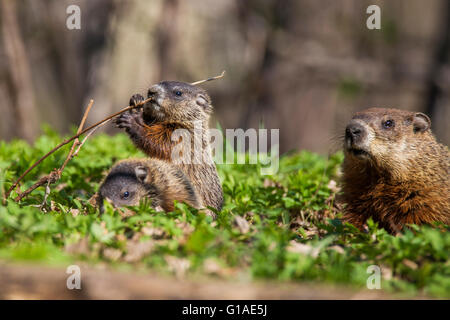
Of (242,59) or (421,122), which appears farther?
(242,59)

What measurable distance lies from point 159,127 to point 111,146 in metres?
1.89

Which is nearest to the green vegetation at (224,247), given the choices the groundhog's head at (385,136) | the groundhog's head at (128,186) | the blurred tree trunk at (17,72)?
the groundhog's head at (128,186)

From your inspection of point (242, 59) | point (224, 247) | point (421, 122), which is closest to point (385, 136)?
point (421, 122)

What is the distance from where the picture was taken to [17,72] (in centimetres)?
1373

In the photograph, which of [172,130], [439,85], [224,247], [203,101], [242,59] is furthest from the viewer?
[242,59]

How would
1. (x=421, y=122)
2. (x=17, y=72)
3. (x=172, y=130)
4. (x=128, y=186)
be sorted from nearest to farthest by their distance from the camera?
1. (x=128, y=186)
2. (x=421, y=122)
3. (x=172, y=130)
4. (x=17, y=72)

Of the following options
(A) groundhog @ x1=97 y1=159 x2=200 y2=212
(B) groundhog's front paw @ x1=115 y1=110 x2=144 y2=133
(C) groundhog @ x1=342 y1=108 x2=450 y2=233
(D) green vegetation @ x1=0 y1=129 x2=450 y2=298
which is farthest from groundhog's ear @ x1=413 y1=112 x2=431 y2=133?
(B) groundhog's front paw @ x1=115 y1=110 x2=144 y2=133

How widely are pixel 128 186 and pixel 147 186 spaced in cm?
25

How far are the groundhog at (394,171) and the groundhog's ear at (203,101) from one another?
219 centimetres

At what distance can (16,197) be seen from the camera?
5078 millimetres

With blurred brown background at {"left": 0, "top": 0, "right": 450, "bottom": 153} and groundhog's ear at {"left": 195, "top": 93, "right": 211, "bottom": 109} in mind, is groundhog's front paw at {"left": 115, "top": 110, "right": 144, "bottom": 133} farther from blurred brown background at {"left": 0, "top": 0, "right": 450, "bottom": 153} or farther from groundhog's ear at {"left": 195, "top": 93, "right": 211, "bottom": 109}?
blurred brown background at {"left": 0, "top": 0, "right": 450, "bottom": 153}

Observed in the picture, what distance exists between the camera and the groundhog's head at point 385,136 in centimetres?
571

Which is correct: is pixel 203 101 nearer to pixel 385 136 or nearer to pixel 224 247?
pixel 385 136
